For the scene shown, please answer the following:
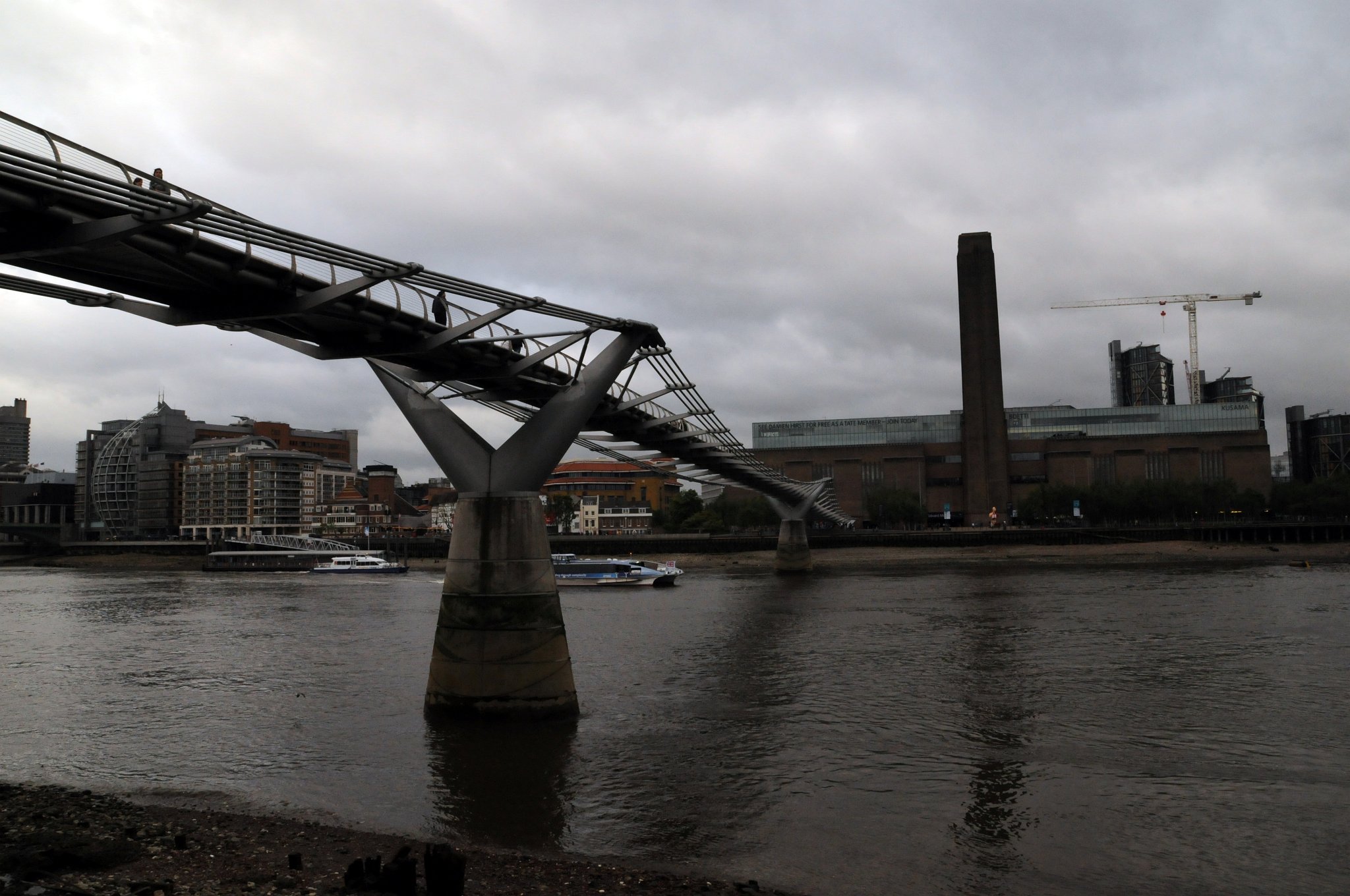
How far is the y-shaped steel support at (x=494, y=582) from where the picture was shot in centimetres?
1942

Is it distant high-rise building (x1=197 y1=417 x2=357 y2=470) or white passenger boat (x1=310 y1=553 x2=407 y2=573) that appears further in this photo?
distant high-rise building (x1=197 y1=417 x2=357 y2=470)

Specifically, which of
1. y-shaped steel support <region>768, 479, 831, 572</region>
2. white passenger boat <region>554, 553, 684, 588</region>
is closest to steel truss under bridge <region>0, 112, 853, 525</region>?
white passenger boat <region>554, 553, 684, 588</region>

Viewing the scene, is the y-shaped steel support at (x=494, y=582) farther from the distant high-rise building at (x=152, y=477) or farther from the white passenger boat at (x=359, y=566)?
the distant high-rise building at (x=152, y=477)

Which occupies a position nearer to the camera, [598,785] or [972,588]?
[598,785]

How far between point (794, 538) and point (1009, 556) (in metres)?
25.8

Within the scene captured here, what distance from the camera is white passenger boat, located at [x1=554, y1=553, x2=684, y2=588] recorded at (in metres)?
68.1

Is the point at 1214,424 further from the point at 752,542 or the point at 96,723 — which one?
the point at 96,723

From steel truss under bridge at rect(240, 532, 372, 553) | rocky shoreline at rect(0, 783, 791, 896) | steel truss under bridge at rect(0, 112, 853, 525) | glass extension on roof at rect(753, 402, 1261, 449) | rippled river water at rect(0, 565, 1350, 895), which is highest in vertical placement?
glass extension on roof at rect(753, 402, 1261, 449)

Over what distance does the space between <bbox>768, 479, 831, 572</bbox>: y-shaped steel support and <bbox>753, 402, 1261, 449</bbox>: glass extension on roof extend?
5725cm

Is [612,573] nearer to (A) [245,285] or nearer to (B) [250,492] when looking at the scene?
(A) [245,285]

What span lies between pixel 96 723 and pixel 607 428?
15.3 metres

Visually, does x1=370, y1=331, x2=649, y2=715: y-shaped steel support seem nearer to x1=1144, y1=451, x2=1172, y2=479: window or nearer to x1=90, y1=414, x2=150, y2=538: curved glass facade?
x1=1144, y1=451, x2=1172, y2=479: window

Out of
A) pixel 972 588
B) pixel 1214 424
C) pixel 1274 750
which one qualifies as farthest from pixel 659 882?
pixel 1214 424

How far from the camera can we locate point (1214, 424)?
5069 inches
